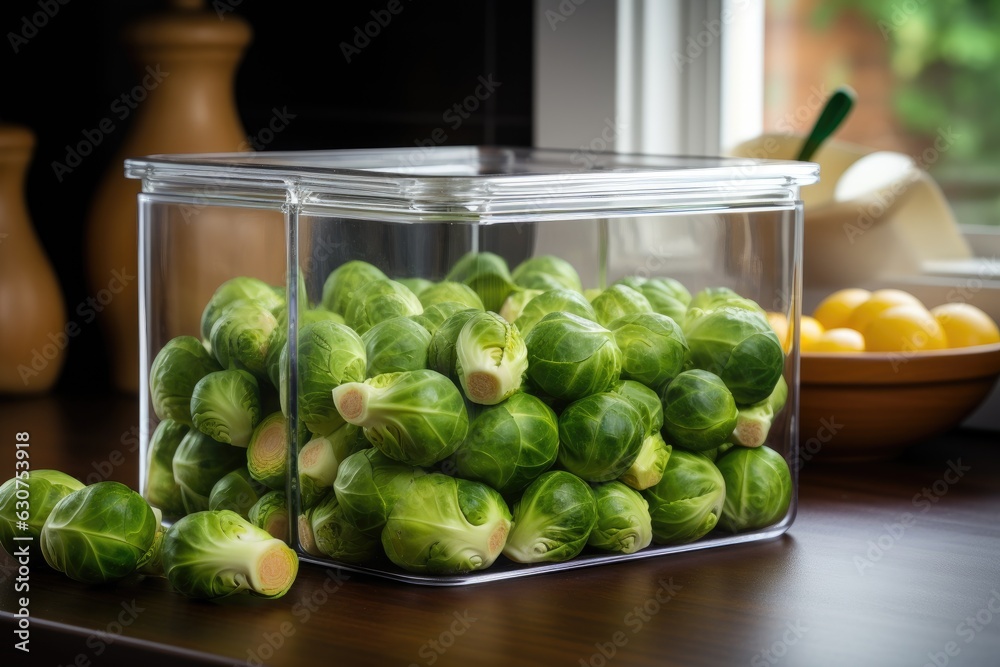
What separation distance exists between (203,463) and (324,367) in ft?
0.55

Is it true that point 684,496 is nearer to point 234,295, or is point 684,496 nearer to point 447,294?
point 447,294

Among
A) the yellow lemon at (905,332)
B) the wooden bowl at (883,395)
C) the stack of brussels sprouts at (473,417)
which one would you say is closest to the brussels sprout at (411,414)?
the stack of brussels sprouts at (473,417)

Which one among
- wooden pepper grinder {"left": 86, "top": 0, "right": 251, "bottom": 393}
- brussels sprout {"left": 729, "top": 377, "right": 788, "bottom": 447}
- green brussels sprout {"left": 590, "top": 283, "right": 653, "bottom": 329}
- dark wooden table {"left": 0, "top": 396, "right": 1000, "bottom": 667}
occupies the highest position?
wooden pepper grinder {"left": 86, "top": 0, "right": 251, "bottom": 393}

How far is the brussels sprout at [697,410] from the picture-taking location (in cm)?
92

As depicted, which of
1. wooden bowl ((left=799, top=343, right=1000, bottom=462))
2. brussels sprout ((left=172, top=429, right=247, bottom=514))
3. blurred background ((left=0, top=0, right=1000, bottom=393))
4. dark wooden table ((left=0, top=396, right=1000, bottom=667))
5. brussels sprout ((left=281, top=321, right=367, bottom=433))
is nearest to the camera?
dark wooden table ((left=0, top=396, right=1000, bottom=667))

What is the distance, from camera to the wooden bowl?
1.24 meters

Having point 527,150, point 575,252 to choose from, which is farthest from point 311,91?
point 575,252

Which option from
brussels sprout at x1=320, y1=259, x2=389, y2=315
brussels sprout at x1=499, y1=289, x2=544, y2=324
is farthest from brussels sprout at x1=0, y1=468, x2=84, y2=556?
brussels sprout at x1=499, y1=289, x2=544, y2=324

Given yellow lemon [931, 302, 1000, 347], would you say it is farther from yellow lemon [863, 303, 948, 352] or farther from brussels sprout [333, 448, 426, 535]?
brussels sprout [333, 448, 426, 535]

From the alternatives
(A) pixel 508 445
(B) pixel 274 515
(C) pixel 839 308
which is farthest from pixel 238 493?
(C) pixel 839 308

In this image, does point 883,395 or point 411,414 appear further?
point 883,395

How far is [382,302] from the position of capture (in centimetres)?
89

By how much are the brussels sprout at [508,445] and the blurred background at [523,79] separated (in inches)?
37.6

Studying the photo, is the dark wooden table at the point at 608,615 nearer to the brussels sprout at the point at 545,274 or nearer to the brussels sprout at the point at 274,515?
the brussels sprout at the point at 274,515
